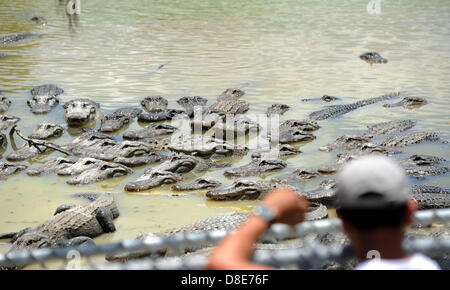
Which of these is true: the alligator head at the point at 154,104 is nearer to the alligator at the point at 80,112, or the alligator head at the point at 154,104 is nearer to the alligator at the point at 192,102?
the alligator at the point at 192,102

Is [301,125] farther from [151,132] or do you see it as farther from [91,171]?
[91,171]

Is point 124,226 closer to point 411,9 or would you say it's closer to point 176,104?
point 176,104

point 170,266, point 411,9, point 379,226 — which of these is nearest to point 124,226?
point 170,266

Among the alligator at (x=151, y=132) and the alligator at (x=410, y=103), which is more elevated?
the alligator at (x=410, y=103)

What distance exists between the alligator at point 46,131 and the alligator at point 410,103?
7112 mm

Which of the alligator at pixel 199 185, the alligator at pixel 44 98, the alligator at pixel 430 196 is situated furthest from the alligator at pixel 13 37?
the alligator at pixel 430 196

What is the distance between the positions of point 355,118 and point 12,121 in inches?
279

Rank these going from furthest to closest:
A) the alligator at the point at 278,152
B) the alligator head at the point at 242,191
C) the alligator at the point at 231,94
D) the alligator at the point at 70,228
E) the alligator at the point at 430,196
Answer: the alligator at the point at 231,94 < the alligator at the point at 278,152 < the alligator head at the point at 242,191 < the alligator at the point at 430,196 < the alligator at the point at 70,228

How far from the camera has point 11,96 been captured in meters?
14.8

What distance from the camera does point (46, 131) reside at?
11.4 meters

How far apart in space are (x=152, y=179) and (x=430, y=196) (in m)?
3.82

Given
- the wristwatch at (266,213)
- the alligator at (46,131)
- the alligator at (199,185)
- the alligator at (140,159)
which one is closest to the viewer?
the wristwatch at (266,213)

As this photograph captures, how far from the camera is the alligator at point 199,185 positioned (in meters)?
8.53

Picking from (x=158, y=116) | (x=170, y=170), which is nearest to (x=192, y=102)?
(x=158, y=116)
